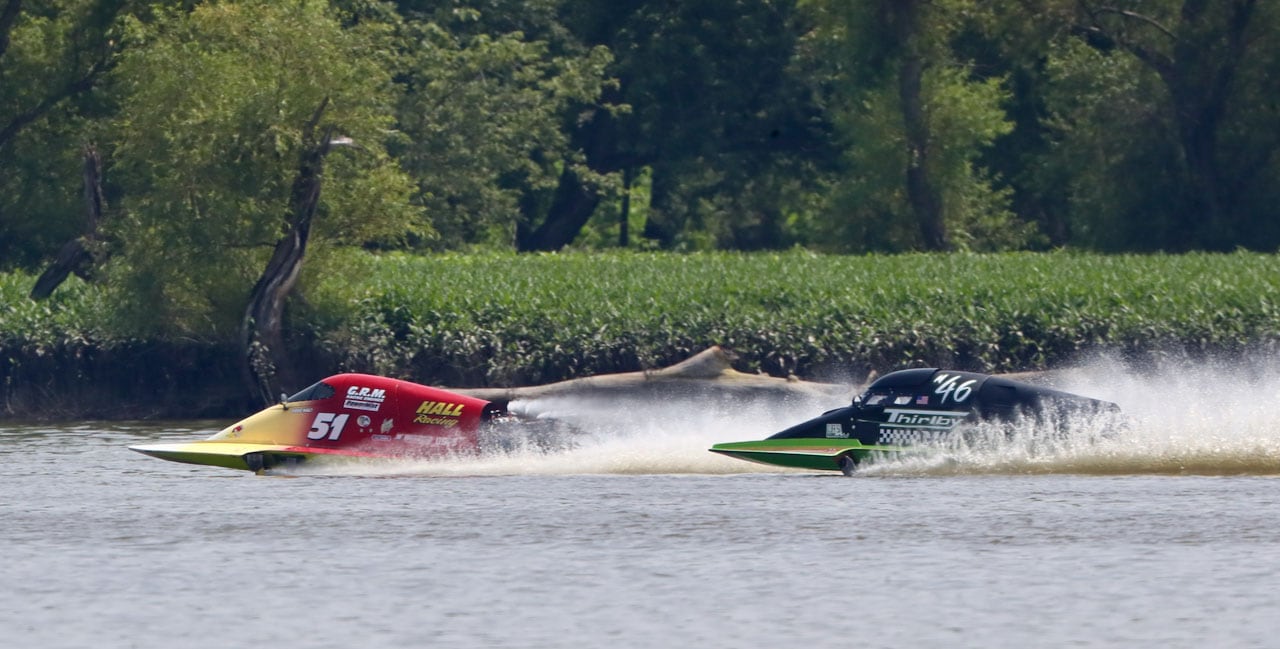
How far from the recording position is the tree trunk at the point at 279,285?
34125mm

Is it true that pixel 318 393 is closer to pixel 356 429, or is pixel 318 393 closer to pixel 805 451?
pixel 356 429

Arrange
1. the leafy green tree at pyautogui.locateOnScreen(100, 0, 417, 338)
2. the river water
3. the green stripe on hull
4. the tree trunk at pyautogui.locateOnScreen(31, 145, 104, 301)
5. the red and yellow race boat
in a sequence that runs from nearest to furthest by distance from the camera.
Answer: the river water → the green stripe on hull → the red and yellow race boat → the leafy green tree at pyautogui.locateOnScreen(100, 0, 417, 338) → the tree trunk at pyautogui.locateOnScreen(31, 145, 104, 301)

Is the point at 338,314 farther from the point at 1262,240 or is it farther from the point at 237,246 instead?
the point at 1262,240

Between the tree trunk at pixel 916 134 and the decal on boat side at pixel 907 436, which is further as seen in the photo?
the tree trunk at pixel 916 134

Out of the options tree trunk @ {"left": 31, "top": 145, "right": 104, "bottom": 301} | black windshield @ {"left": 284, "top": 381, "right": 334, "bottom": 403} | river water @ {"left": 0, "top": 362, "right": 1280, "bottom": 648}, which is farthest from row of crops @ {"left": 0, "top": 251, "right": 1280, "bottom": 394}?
black windshield @ {"left": 284, "top": 381, "right": 334, "bottom": 403}

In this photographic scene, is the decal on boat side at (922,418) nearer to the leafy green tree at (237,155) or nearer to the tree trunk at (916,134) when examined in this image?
the leafy green tree at (237,155)

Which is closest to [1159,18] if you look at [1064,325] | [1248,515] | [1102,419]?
[1064,325]

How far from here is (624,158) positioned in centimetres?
6762

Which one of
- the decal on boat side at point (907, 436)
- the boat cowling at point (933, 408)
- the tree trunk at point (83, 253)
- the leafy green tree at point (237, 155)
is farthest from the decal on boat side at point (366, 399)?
the tree trunk at point (83, 253)

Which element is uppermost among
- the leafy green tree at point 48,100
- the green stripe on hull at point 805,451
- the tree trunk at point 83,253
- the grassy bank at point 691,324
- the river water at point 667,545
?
the leafy green tree at point 48,100

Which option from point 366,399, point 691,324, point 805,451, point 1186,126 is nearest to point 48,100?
point 691,324

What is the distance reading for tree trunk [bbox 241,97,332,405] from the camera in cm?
3412

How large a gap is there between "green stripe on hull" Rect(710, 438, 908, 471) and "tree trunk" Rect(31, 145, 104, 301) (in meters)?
19.5

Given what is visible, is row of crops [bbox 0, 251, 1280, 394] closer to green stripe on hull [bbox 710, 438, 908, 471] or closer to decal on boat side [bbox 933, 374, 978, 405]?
green stripe on hull [bbox 710, 438, 908, 471]
